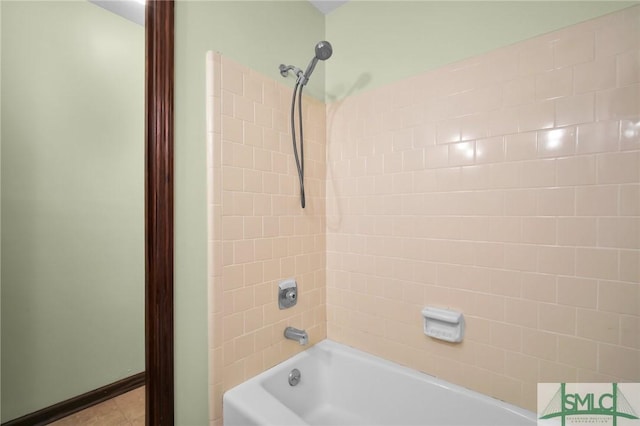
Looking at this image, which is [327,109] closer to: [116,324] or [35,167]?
[35,167]

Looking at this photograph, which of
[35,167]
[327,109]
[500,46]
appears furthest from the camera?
[327,109]

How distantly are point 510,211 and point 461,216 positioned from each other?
0.18m

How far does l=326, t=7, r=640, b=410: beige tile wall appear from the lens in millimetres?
953

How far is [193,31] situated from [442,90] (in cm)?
105

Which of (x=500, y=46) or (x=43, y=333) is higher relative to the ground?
(x=500, y=46)

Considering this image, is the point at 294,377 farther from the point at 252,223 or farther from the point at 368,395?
the point at 252,223

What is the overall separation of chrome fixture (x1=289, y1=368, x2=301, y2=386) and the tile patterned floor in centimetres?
61

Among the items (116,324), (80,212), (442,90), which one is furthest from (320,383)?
(442,90)

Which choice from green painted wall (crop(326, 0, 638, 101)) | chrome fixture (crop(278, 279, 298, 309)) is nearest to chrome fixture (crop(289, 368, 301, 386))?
chrome fixture (crop(278, 279, 298, 309))

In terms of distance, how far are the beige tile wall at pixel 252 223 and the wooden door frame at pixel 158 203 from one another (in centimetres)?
15

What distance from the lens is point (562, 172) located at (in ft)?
3.36

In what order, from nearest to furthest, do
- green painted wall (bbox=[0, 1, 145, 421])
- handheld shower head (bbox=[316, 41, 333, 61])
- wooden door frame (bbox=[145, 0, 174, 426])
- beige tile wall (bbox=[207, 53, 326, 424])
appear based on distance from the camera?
Result: green painted wall (bbox=[0, 1, 145, 421]) → wooden door frame (bbox=[145, 0, 174, 426]) → beige tile wall (bbox=[207, 53, 326, 424]) → handheld shower head (bbox=[316, 41, 333, 61])

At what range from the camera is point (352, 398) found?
147 cm

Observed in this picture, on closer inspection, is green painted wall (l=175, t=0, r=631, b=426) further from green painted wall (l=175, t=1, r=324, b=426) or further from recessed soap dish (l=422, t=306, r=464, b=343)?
recessed soap dish (l=422, t=306, r=464, b=343)
